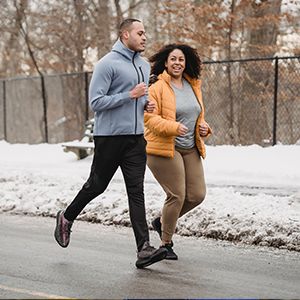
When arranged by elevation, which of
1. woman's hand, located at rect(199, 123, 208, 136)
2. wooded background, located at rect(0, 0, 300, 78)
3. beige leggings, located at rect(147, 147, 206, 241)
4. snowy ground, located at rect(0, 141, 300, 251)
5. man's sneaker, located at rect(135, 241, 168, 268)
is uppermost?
wooded background, located at rect(0, 0, 300, 78)

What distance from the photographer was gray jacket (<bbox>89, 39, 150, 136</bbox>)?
12.9ft

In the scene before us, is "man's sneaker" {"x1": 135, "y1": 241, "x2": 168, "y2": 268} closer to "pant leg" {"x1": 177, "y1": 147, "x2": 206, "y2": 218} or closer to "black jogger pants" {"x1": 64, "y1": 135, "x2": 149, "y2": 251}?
"black jogger pants" {"x1": 64, "y1": 135, "x2": 149, "y2": 251}

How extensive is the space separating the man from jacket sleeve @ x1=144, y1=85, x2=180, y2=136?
0.10 m

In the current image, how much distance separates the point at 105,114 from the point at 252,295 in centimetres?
189

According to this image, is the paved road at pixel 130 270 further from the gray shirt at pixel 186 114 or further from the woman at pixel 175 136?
the gray shirt at pixel 186 114

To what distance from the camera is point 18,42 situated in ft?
81.2

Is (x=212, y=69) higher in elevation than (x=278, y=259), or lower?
higher

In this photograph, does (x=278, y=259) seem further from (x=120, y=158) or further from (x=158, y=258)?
(x=120, y=158)

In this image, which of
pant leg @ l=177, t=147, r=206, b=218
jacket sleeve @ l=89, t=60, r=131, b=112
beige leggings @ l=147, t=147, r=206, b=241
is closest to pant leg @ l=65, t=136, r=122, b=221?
jacket sleeve @ l=89, t=60, r=131, b=112

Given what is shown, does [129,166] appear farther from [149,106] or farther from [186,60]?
[186,60]

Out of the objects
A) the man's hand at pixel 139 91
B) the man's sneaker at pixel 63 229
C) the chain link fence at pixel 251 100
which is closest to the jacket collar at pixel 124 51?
the man's hand at pixel 139 91

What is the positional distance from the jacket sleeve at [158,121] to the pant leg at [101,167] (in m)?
0.37

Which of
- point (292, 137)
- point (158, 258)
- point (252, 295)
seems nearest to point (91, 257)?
point (158, 258)

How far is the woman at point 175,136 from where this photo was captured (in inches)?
166
